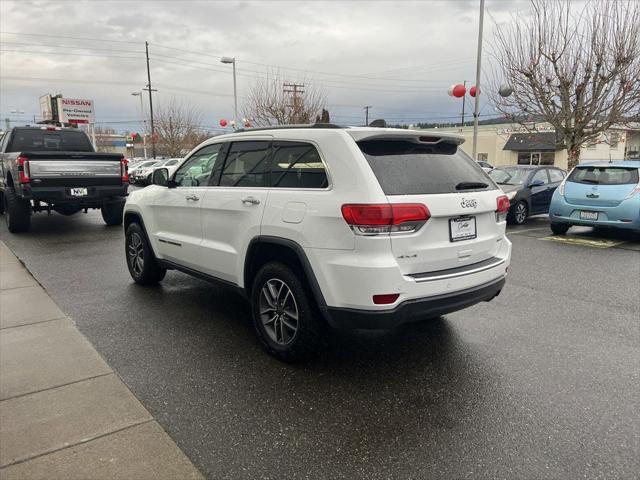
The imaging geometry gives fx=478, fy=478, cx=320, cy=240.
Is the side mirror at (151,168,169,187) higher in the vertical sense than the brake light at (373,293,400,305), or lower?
higher

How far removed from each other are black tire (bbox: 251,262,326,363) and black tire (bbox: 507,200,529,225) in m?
9.14

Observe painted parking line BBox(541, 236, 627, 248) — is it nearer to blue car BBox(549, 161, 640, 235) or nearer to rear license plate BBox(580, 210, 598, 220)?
Answer: blue car BBox(549, 161, 640, 235)

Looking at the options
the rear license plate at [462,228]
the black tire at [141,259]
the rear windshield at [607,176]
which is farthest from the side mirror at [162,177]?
the rear windshield at [607,176]

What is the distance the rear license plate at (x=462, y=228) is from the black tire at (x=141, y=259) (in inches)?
142

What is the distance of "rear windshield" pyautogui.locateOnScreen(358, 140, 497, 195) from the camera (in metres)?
3.27

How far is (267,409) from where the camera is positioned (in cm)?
306

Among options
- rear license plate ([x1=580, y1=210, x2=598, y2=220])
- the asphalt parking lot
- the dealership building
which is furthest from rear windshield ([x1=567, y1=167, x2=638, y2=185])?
the dealership building

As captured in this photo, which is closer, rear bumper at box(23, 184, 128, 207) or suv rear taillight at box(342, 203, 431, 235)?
suv rear taillight at box(342, 203, 431, 235)

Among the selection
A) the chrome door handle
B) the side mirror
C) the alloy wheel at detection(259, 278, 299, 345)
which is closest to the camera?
the alloy wheel at detection(259, 278, 299, 345)

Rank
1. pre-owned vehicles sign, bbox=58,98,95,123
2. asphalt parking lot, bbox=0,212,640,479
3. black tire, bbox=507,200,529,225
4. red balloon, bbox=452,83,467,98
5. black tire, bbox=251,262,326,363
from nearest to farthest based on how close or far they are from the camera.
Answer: asphalt parking lot, bbox=0,212,640,479, black tire, bbox=251,262,326,363, black tire, bbox=507,200,529,225, red balloon, bbox=452,83,467,98, pre-owned vehicles sign, bbox=58,98,95,123

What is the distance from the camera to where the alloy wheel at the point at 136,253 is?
5.80 meters

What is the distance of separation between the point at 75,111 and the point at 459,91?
25403mm

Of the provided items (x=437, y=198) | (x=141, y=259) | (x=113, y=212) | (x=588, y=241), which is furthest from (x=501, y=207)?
(x=113, y=212)

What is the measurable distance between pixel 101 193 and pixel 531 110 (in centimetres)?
1769
